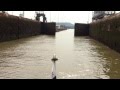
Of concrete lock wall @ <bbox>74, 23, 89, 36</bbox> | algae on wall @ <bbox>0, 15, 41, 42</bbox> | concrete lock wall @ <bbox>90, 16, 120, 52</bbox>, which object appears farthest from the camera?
concrete lock wall @ <bbox>74, 23, 89, 36</bbox>

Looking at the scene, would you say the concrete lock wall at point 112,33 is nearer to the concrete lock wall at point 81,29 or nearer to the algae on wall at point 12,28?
the algae on wall at point 12,28

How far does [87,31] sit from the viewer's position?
5909 centimetres

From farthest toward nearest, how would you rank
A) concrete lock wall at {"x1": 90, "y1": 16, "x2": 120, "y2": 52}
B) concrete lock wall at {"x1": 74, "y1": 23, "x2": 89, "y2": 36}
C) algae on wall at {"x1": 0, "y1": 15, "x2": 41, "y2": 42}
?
1. concrete lock wall at {"x1": 74, "y1": 23, "x2": 89, "y2": 36}
2. algae on wall at {"x1": 0, "y1": 15, "x2": 41, "y2": 42}
3. concrete lock wall at {"x1": 90, "y1": 16, "x2": 120, "y2": 52}

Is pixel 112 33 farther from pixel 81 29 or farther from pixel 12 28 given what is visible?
pixel 81 29

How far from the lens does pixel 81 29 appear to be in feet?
191

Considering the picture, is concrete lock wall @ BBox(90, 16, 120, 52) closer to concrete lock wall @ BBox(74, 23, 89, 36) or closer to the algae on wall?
the algae on wall

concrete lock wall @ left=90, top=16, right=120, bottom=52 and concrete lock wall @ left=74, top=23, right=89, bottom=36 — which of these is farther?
concrete lock wall @ left=74, top=23, right=89, bottom=36

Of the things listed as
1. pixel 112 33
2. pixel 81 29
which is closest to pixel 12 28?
pixel 112 33

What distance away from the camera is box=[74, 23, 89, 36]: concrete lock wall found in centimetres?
5769

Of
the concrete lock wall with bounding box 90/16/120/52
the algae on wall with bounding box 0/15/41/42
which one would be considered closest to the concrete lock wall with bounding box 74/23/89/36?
the algae on wall with bounding box 0/15/41/42

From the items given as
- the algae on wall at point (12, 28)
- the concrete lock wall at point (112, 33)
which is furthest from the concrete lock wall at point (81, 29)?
the concrete lock wall at point (112, 33)
